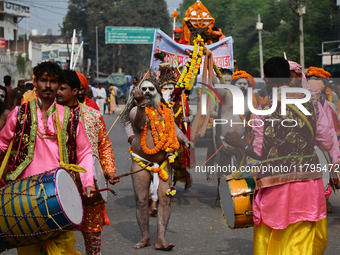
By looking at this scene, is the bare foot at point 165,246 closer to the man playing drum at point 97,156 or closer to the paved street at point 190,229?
the paved street at point 190,229

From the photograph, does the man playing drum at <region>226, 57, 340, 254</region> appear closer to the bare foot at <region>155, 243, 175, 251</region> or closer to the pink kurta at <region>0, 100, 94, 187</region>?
the pink kurta at <region>0, 100, 94, 187</region>

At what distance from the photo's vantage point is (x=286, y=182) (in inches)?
207

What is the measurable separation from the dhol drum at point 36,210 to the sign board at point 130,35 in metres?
54.5

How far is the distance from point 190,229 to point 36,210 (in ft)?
13.1

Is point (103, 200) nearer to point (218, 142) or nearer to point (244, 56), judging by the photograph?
point (218, 142)

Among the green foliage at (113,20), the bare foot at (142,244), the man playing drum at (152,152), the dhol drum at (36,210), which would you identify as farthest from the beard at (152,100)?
the green foliage at (113,20)

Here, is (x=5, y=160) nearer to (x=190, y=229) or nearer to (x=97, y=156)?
(x=97, y=156)

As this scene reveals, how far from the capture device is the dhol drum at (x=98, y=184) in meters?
5.35

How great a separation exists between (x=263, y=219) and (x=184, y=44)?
32.1 ft

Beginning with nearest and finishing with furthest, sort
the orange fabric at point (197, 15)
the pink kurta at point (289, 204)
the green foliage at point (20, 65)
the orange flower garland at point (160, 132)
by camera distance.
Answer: the pink kurta at point (289, 204) < the orange flower garland at point (160, 132) < the orange fabric at point (197, 15) < the green foliage at point (20, 65)

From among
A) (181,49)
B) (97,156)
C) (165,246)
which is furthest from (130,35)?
(97,156)

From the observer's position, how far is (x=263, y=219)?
5305 millimetres

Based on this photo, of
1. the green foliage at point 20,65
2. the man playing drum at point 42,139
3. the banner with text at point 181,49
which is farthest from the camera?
the green foliage at point 20,65

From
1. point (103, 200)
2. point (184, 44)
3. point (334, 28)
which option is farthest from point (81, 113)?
point (334, 28)
